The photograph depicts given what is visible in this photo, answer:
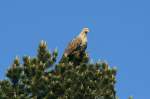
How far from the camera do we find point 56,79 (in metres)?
56.0

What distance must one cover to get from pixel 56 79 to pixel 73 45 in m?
2.47

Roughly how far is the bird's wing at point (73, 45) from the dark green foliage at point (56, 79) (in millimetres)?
481

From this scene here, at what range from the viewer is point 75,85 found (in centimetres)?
5597

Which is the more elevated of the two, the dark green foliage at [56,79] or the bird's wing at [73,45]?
the bird's wing at [73,45]

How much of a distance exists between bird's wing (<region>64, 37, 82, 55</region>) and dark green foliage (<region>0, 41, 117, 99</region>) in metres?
0.48

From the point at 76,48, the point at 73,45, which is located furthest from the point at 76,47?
the point at 73,45

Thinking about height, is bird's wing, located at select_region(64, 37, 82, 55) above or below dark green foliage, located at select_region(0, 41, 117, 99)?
above

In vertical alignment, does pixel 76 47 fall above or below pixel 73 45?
below

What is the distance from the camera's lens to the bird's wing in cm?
5712

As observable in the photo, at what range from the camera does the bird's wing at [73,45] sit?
5712cm

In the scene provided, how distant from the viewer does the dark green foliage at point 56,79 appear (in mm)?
55875

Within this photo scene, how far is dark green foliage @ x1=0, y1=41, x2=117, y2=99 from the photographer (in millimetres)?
55875

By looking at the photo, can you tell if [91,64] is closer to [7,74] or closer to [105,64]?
[105,64]

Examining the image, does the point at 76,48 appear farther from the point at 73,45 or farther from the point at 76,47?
the point at 73,45
